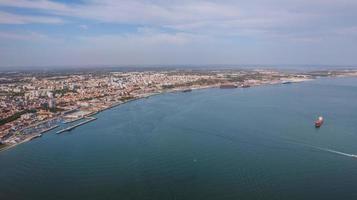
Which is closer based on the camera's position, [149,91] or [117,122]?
[117,122]

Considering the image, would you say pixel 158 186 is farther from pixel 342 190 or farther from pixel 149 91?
pixel 149 91

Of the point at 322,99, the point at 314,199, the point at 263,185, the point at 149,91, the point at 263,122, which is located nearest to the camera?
the point at 314,199

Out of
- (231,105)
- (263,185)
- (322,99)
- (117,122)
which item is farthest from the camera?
(322,99)

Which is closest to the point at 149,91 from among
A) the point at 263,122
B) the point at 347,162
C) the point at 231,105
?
the point at 231,105

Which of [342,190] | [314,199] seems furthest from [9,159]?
[342,190]

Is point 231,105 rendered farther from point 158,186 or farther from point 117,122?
point 158,186

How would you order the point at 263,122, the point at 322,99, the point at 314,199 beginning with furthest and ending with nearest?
1. the point at 322,99
2. the point at 263,122
3. the point at 314,199
